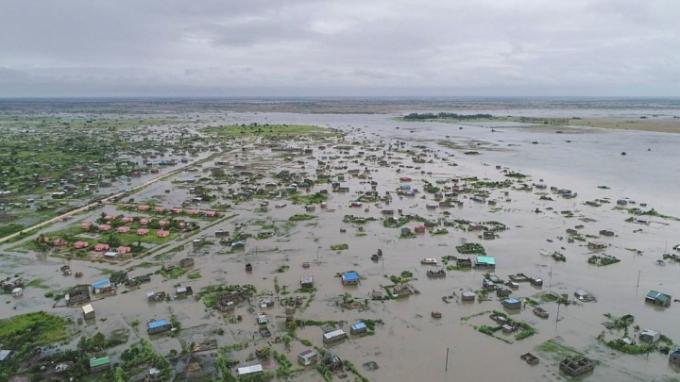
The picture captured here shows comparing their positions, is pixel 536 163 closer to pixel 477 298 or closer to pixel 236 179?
pixel 236 179

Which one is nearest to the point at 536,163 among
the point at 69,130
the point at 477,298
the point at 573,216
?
the point at 573,216

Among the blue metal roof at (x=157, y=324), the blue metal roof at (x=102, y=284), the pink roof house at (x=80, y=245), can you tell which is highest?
the pink roof house at (x=80, y=245)

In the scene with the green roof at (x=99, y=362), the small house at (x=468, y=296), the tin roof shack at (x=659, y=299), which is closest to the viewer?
the green roof at (x=99, y=362)

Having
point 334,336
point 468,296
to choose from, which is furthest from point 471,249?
point 334,336

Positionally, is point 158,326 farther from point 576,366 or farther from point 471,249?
point 471,249

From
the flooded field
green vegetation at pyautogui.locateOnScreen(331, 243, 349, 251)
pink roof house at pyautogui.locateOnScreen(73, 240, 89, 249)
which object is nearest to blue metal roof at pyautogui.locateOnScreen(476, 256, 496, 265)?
the flooded field

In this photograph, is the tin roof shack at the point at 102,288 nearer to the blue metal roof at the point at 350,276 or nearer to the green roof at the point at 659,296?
the blue metal roof at the point at 350,276

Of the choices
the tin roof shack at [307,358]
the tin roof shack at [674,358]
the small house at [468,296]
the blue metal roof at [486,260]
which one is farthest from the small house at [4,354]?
the tin roof shack at [674,358]
